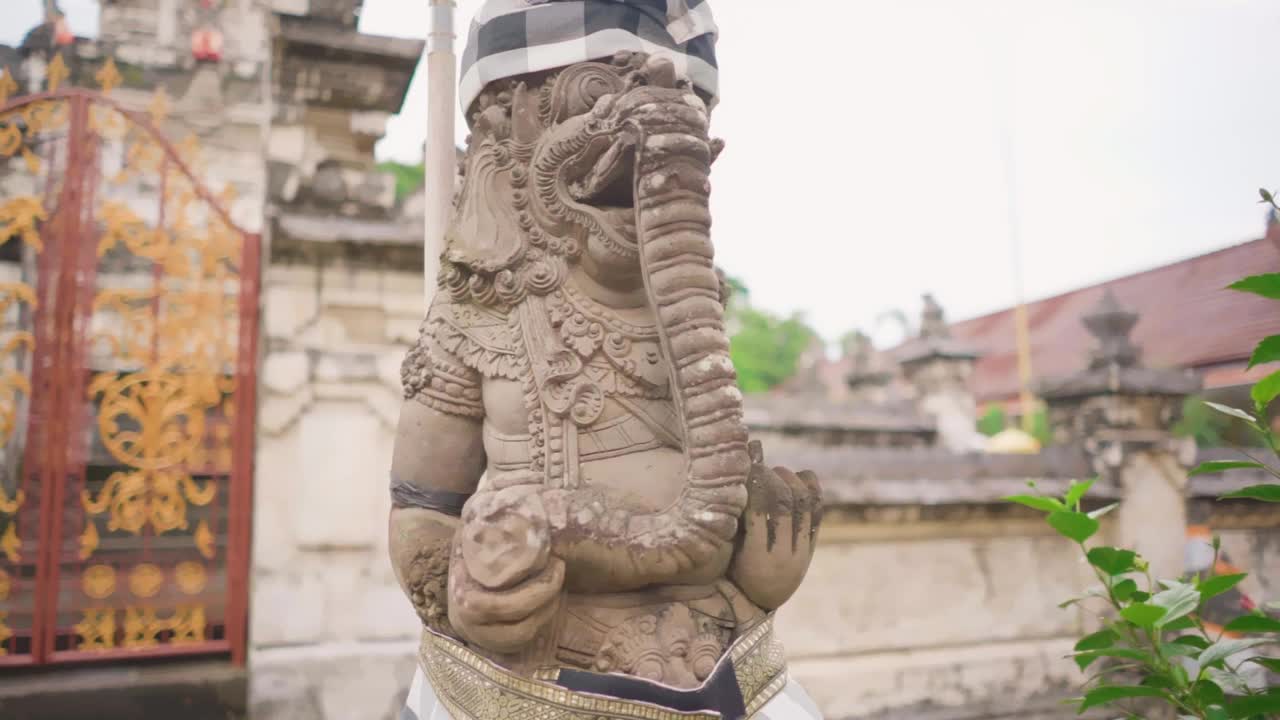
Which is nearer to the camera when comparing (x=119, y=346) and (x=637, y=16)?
(x=637, y=16)

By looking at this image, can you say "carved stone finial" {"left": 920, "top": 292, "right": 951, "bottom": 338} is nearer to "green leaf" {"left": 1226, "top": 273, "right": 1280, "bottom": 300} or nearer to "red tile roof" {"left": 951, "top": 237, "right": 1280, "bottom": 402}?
"red tile roof" {"left": 951, "top": 237, "right": 1280, "bottom": 402}

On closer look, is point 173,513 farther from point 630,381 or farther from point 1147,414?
point 1147,414

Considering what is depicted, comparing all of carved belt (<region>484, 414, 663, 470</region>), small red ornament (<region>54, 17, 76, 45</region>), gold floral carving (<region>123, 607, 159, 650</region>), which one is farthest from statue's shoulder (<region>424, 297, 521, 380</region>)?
small red ornament (<region>54, 17, 76, 45</region>)

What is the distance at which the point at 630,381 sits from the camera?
5.73 feet

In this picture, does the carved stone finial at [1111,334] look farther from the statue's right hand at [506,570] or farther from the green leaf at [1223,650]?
the statue's right hand at [506,570]

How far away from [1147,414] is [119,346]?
17.0 ft

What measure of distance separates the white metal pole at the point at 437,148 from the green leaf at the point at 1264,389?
1.98 metres

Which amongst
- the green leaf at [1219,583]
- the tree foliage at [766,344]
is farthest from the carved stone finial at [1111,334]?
the tree foliage at [766,344]

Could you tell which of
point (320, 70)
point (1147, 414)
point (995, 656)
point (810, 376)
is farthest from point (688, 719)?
point (810, 376)

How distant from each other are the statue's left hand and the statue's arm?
608mm

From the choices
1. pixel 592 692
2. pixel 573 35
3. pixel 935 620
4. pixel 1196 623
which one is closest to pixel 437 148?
pixel 573 35

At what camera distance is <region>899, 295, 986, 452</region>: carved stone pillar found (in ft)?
28.1

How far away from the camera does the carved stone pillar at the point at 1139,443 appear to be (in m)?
4.62

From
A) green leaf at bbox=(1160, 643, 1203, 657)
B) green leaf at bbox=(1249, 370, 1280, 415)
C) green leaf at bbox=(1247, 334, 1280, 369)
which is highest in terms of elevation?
green leaf at bbox=(1247, 334, 1280, 369)
